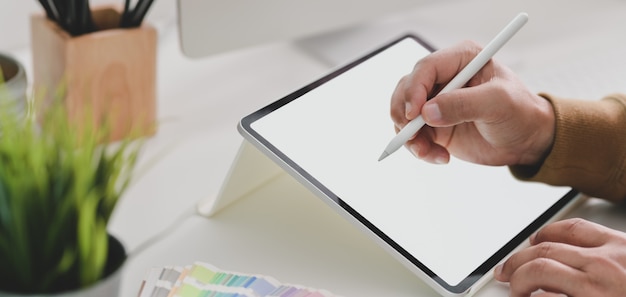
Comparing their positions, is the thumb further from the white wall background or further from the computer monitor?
the white wall background

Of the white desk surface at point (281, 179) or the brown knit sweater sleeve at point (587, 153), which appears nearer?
the white desk surface at point (281, 179)

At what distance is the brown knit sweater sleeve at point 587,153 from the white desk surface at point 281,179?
31 millimetres

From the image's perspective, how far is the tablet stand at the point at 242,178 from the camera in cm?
74

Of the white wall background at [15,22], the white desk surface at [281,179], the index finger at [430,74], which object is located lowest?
the white wall background at [15,22]

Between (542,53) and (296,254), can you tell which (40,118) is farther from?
(542,53)

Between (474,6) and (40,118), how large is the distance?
0.68m

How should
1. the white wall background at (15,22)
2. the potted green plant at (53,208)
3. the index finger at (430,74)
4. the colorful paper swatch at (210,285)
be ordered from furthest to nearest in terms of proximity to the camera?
the white wall background at (15,22)
the index finger at (430,74)
the colorful paper swatch at (210,285)
the potted green plant at (53,208)

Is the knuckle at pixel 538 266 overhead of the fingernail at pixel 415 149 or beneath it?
overhead

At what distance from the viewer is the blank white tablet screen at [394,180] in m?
0.73

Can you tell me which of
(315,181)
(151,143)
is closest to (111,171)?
(315,181)

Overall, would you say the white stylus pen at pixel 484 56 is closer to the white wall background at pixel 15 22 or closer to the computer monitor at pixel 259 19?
the computer monitor at pixel 259 19

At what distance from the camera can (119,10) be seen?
0.89 metres

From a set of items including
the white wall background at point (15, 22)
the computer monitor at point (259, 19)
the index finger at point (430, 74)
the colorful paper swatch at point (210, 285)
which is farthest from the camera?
the white wall background at point (15, 22)

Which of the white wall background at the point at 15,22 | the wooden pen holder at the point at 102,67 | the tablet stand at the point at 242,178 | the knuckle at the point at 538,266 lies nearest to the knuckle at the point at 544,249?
the knuckle at the point at 538,266
